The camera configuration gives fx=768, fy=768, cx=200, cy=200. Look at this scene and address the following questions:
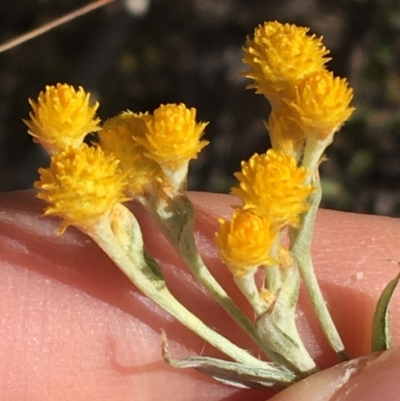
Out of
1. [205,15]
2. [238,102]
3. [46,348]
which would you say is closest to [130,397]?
[46,348]

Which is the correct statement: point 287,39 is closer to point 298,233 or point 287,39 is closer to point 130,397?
point 298,233

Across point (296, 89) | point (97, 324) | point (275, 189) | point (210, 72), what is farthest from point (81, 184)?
point (210, 72)

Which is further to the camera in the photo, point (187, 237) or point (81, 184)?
point (187, 237)

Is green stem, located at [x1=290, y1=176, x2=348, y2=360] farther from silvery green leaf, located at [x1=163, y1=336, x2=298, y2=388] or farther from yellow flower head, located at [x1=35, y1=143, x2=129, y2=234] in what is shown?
yellow flower head, located at [x1=35, y1=143, x2=129, y2=234]

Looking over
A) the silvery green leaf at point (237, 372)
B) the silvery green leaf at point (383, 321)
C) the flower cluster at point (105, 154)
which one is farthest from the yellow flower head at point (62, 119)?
the silvery green leaf at point (383, 321)

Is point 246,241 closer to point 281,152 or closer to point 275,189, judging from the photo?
point 275,189
